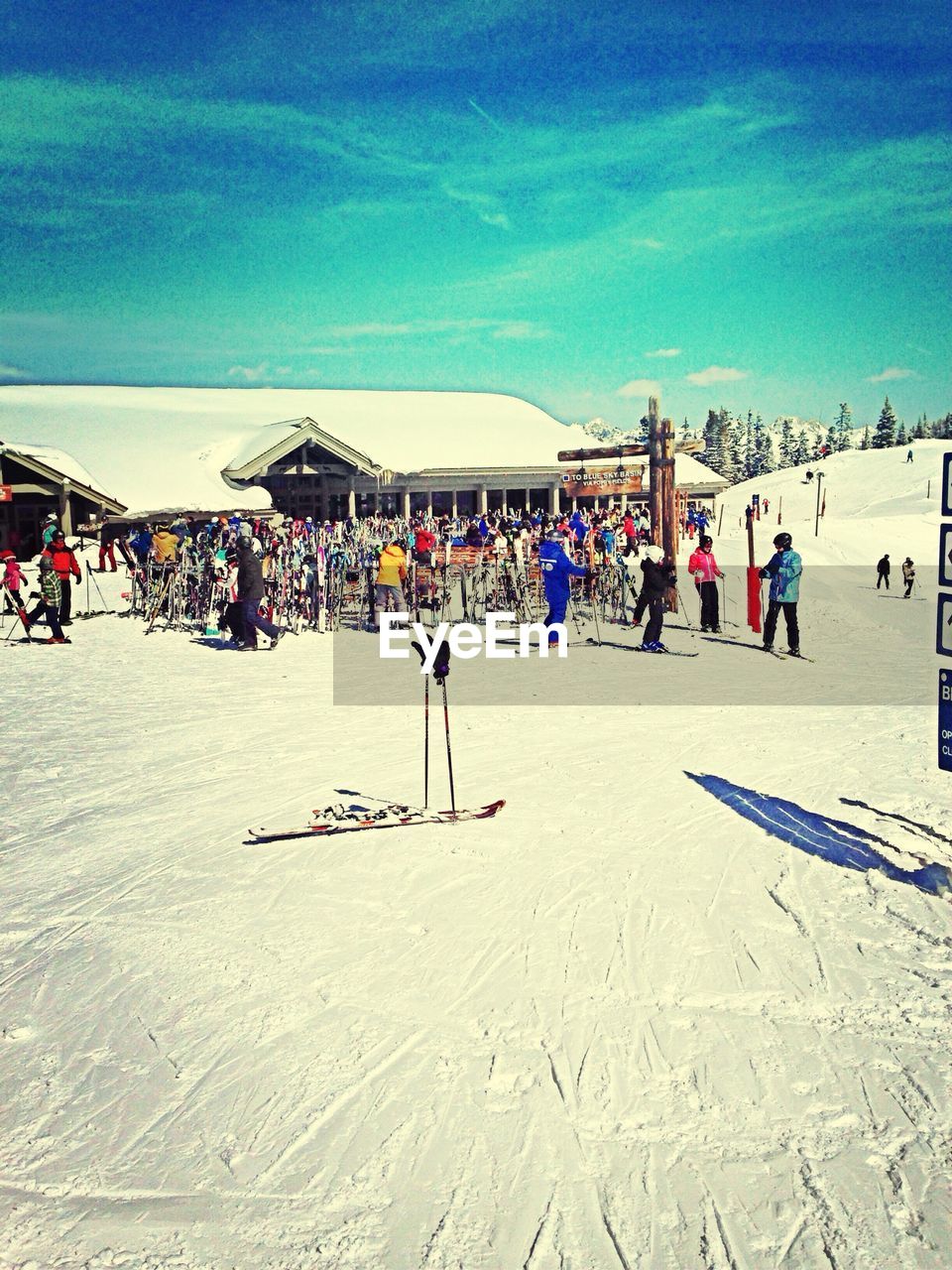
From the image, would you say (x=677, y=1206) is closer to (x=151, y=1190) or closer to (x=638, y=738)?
(x=151, y=1190)

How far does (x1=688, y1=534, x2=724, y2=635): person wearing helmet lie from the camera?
15.1 meters

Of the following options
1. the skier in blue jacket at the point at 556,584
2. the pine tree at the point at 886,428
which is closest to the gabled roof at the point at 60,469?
the skier in blue jacket at the point at 556,584

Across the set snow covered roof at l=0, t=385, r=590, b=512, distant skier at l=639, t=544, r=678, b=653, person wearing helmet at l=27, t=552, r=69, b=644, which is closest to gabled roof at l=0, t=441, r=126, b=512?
snow covered roof at l=0, t=385, r=590, b=512

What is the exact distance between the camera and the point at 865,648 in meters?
14.6

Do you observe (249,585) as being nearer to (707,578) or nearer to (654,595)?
(654,595)

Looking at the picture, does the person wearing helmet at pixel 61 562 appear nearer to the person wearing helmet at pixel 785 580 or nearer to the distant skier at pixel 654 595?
the distant skier at pixel 654 595

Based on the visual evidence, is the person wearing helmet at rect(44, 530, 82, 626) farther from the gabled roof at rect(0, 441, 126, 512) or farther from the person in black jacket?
the gabled roof at rect(0, 441, 126, 512)

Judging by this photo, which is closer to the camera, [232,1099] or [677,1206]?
[677,1206]

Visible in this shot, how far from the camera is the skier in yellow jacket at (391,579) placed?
50.9ft

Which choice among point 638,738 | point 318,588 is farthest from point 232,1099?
point 318,588

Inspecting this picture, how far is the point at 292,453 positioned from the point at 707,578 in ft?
83.2

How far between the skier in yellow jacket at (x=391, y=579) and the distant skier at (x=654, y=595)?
419cm

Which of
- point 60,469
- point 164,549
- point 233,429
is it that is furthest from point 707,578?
point 233,429

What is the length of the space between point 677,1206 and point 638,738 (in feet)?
19.8
